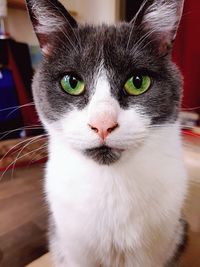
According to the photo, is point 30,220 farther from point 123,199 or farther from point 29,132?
point 123,199

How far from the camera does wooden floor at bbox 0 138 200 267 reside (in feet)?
3.43

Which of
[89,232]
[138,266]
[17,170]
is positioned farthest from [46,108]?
[17,170]

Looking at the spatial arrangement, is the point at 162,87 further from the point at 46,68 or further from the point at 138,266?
the point at 138,266

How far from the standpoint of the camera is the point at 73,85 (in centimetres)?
63

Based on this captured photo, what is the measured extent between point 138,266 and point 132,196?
19 cm

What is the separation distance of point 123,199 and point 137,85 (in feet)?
0.88

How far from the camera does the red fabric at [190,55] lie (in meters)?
1.52

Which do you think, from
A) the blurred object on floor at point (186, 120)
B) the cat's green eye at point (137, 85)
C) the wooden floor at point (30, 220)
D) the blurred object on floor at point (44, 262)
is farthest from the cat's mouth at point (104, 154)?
the blurred object on floor at point (44, 262)

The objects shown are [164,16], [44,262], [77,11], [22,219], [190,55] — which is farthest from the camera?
[77,11]

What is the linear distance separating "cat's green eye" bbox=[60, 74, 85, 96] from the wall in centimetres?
146

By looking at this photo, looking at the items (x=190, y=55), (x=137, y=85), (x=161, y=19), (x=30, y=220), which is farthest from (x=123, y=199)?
(x=190, y=55)

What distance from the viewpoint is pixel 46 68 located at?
67 cm

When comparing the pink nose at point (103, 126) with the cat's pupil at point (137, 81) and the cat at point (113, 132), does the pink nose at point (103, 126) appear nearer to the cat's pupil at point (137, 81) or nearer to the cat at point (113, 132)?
the cat at point (113, 132)

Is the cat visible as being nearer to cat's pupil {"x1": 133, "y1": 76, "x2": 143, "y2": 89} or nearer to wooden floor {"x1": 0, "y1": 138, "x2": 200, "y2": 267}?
cat's pupil {"x1": 133, "y1": 76, "x2": 143, "y2": 89}
